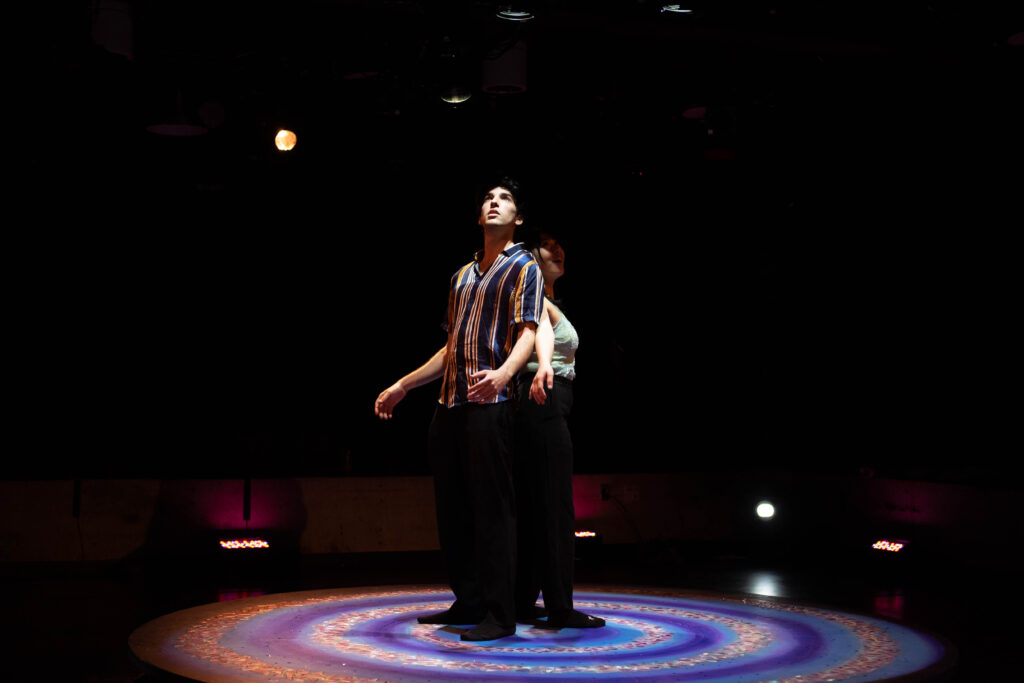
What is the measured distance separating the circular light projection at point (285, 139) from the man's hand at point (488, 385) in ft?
15.5

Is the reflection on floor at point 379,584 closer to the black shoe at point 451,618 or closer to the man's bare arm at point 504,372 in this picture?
the black shoe at point 451,618

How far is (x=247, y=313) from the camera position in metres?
9.38

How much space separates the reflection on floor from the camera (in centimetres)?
442

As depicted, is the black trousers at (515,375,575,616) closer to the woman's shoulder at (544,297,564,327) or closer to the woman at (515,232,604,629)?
the woman at (515,232,604,629)

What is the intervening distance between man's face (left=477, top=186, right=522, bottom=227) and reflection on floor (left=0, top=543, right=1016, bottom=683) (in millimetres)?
2137

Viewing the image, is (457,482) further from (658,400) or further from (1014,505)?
(658,400)

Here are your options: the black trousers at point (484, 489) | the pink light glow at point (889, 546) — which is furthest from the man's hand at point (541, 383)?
the pink light glow at point (889, 546)

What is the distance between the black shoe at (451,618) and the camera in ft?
14.0

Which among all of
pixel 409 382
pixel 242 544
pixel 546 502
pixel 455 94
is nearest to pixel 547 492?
pixel 546 502

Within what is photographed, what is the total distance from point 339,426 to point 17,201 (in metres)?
3.23

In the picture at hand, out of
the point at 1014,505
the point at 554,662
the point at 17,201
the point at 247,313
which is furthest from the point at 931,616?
the point at 17,201

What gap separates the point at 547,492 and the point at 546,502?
40mm

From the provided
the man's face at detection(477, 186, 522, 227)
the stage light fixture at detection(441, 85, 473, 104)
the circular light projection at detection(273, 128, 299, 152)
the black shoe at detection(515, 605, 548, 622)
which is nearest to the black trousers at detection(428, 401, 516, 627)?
the black shoe at detection(515, 605, 548, 622)

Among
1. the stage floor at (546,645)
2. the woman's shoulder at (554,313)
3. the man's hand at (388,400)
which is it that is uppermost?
the woman's shoulder at (554,313)
